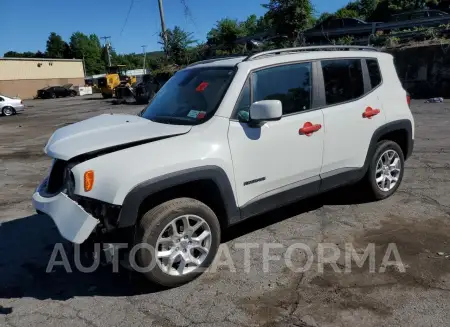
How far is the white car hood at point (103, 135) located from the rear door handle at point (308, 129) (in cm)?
114

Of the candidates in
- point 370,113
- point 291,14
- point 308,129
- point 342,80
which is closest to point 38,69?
point 291,14

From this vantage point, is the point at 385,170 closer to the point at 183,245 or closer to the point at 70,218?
the point at 183,245

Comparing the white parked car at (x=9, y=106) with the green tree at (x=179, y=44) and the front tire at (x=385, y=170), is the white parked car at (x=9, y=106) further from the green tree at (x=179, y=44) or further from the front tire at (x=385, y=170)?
the front tire at (x=385, y=170)

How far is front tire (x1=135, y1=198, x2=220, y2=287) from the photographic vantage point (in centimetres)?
312

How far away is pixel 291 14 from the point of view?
23.1 m

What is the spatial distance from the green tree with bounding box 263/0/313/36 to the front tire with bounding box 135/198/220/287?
21.6m

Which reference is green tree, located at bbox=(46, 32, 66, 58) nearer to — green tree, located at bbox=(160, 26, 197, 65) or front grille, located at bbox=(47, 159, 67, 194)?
green tree, located at bbox=(160, 26, 197, 65)

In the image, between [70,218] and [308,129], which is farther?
[308,129]

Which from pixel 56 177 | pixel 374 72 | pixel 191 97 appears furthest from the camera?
pixel 374 72

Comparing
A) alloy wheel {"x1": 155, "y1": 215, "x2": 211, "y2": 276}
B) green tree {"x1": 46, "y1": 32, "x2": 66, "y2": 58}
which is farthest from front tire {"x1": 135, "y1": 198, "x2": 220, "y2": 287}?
green tree {"x1": 46, "y1": 32, "x2": 66, "y2": 58}

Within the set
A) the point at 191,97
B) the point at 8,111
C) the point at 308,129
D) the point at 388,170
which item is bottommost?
the point at 388,170

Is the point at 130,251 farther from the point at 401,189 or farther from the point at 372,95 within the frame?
the point at 401,189

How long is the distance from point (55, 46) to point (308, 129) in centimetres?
12587

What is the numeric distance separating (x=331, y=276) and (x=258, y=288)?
64cm
